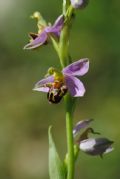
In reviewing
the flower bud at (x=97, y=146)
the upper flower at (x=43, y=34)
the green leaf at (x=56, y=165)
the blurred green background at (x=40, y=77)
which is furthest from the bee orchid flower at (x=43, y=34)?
the blurred green background at (x=40, y=77)

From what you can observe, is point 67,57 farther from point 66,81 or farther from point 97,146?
point 97,146

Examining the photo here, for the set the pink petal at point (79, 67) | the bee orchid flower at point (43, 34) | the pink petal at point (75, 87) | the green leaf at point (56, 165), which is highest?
the bee orchid flower at point (43, 34)

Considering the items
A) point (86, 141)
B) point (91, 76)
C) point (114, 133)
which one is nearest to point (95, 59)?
point (91, 76)

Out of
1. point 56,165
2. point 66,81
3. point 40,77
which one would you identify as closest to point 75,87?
point 66,81

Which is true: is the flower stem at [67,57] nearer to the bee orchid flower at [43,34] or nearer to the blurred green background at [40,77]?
the bee orchid flower at [43,34]

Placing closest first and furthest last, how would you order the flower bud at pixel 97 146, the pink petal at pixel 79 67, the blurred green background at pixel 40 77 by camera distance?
1. the pink petal at pixel 79 67
2. the flower bud at pixel 97 146
3. the blurred green background at pixel 40 77

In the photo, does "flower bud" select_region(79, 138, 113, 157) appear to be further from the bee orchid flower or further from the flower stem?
the bee orchid flower
